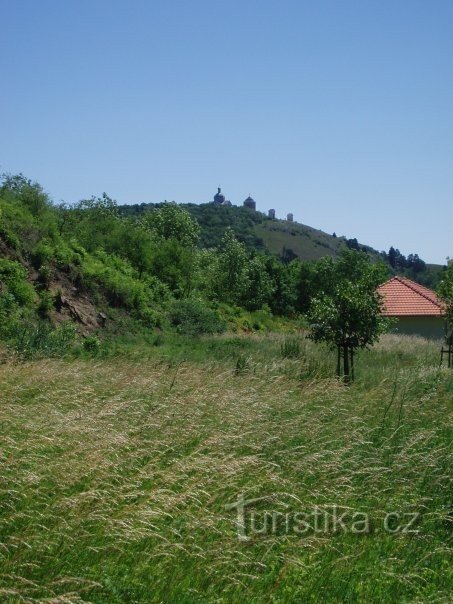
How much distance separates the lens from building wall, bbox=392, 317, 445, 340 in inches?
1512

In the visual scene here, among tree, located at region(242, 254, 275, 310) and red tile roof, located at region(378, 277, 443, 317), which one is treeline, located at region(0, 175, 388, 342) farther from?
red tile roof, located at region(378, 277, 443, 317)

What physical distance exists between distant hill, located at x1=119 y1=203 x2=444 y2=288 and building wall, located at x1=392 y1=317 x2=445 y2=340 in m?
65.4

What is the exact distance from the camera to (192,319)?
27484mm

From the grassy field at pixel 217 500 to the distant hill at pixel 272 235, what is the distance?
94.7 meters

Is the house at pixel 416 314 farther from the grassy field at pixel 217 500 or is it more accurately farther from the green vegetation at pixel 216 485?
the grassy field at pixel 217 500

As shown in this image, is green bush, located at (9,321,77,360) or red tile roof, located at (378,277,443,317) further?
red tile roof, located at (378,277,443,317)

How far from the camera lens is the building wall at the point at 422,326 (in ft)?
126

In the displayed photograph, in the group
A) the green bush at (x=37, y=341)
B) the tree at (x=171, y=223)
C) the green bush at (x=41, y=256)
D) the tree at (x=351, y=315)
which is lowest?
the green bush at (x=37, y=341)

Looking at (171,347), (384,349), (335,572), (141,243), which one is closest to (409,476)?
(335,572)

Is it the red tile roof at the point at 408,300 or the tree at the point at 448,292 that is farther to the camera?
the red tile roof at the point at 408,300

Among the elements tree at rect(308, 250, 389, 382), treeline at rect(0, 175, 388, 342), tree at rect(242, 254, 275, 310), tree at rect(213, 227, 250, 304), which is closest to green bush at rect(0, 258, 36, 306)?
treeline at rect(0, 175, 388, 342)

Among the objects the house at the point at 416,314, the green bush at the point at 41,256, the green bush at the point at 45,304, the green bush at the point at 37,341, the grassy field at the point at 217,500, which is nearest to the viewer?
the grassy field at the point at 217,500

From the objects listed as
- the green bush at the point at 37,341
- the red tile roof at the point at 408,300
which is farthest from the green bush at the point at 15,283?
the red tile roof at the point at 408,300

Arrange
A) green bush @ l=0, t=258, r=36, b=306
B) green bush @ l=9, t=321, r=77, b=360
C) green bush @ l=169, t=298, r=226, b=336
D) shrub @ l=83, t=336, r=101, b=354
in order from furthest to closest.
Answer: green bush @ l=169, t=298, r=226, b=336 → green bush @ l=0, t=258, r=36, b=306 → shrub @ l=83, t=336, r=101, b=354 → green bush @ l=9, t=321, r=77, b=360
